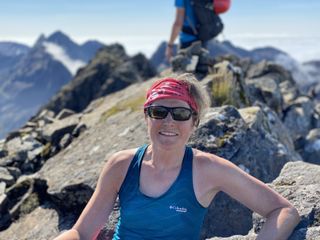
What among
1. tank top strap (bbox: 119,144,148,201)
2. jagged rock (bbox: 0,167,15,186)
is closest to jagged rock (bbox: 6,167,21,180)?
jagged rock (bbox: 0,167,15,186)

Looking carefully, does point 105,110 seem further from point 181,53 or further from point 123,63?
point 123,63

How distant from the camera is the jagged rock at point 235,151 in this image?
9578 mm

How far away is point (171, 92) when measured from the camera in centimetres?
622

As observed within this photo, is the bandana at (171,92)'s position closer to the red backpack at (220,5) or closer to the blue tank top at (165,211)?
the blue tank top at (165,211)

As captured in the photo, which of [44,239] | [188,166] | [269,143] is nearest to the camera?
[188,166]

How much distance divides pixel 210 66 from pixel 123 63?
10335cm

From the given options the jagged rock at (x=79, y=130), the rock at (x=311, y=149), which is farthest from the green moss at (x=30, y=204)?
the rock at (x=311, y=149)

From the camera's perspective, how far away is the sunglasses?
619 centimetres

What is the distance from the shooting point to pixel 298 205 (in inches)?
255

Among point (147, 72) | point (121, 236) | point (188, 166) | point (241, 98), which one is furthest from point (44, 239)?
point (147, 72)

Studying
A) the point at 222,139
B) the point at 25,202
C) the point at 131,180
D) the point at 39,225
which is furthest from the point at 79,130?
the point at 131,180

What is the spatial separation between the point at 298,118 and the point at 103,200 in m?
17.0

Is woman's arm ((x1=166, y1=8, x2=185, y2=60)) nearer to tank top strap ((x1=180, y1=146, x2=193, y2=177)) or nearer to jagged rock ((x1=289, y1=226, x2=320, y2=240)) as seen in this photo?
tank top strap ((x1=180, y1=146, x2=193, y2=177))

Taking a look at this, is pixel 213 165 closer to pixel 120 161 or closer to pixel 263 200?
pixel 263 200
